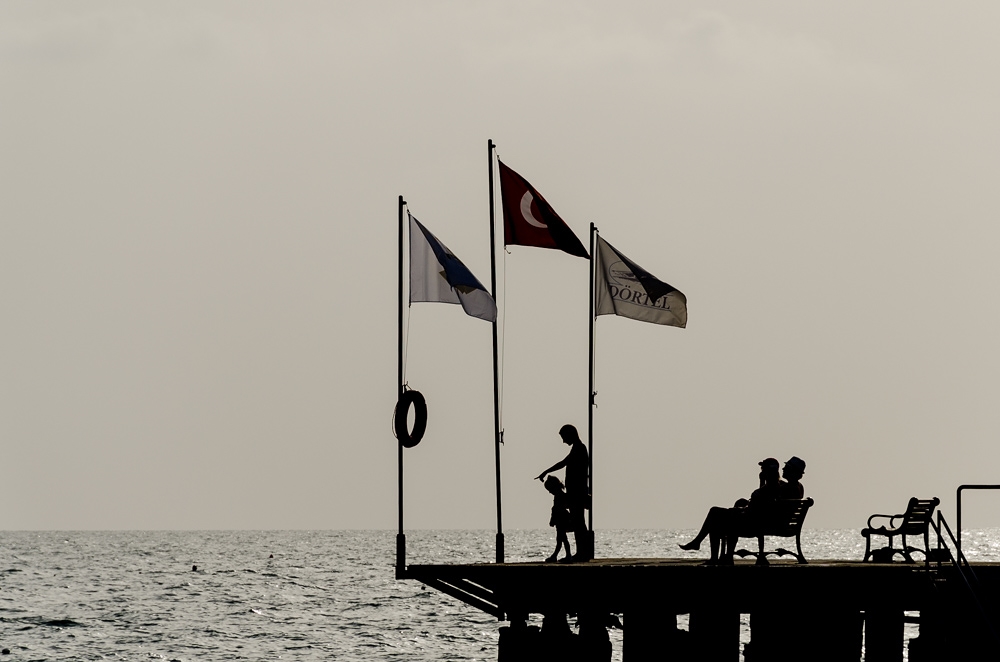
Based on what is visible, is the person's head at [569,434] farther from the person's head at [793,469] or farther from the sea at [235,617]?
the sea at [235,617]

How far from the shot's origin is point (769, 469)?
72.3 feet

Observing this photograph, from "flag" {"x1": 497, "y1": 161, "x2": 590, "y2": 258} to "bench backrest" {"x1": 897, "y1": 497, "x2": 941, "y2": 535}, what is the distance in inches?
229

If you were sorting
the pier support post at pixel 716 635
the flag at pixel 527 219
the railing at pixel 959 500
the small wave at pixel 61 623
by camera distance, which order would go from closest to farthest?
1. the railing at pixel 959 500
2. the pier support post at pixel 716 635
3. the flag at pixel 527 219
4. the small wave at pixel 61 623

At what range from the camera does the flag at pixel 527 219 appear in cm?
2527

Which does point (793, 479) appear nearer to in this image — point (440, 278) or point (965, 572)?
point (965, 572)

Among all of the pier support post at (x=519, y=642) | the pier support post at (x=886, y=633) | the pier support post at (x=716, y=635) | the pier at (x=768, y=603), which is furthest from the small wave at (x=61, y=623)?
the pier support post at (x=886, y=633)

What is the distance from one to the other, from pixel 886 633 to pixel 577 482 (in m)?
4.75

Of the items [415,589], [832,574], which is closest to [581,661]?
[832,574]

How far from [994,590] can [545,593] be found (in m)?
4.99

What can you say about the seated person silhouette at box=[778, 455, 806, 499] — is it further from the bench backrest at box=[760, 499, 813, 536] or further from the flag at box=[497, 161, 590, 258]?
the flag at box=[497, 161, 590, 258]

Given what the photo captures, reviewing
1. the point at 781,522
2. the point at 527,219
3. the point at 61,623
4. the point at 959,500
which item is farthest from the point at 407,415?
the point at 61,623

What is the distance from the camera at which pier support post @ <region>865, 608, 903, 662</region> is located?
2042 cm

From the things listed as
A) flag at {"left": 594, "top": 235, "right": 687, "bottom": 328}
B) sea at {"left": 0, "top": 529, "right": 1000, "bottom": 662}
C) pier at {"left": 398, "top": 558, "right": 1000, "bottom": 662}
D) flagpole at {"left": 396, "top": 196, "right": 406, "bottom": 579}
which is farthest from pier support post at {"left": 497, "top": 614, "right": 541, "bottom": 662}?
sea at {"left": 0, "top": 529, "right": 1000, "bottom": 662}

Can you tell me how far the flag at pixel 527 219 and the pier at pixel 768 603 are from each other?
584 cm
